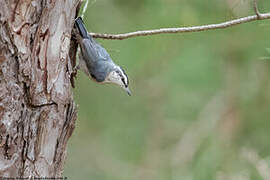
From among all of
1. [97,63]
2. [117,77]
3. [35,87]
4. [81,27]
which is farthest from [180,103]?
[35,87]

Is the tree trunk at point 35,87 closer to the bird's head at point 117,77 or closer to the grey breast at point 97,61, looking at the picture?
the grey breast at point 97,61

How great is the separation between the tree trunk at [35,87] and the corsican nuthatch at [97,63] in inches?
16.2

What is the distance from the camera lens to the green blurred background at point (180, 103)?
4.96m

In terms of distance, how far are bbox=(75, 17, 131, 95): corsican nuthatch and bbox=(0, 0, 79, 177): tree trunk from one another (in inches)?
16.2

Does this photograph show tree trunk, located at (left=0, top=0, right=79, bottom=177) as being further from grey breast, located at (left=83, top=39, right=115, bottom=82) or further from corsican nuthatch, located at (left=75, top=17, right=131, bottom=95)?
grey breast, located at (left=83, top=39, right=115, bottom=82)

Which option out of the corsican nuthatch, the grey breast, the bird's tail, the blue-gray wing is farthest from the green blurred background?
the bird's tail

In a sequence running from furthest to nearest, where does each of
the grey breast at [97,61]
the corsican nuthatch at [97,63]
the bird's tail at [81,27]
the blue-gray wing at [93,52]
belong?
the grey breast at [97,61] → the blue-gray wing at [93,52] → the corsican nuthatch at [97,63] → the bird's tail at [81,27]

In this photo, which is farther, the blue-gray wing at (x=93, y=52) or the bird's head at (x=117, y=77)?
the bird's head at (x=117, y=77)

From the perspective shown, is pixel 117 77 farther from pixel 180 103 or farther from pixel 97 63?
pixel 180 103

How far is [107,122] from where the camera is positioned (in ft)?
18.2

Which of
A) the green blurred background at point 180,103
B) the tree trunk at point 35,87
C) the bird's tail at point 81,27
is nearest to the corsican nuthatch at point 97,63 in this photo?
the bird's tail at point 81,27

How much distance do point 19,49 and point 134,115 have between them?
3426mm

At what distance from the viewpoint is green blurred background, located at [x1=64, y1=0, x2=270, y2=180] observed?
4.96 m

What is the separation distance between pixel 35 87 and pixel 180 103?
320cm
